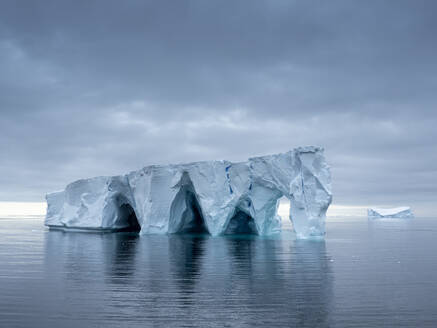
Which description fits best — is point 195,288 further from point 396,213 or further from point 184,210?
point 396,213

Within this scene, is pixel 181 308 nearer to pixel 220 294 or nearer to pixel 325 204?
pixel 220 294

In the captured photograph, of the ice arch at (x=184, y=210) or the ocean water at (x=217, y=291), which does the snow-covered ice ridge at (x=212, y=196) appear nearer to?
the ice arch at (x=184, y=210)

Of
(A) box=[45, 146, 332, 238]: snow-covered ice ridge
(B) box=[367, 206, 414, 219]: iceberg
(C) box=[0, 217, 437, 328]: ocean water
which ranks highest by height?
(A) box=[45, 146, 332, 238]: snow-covered ice ridge

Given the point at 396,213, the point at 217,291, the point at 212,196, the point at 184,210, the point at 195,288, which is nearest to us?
the point at 217,291

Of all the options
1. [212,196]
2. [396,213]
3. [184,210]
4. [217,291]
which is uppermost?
[212,196]

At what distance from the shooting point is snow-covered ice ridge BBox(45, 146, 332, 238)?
26344 millimetres

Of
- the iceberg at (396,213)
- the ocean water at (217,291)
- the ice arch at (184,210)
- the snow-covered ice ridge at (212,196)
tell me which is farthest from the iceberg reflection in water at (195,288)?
the iceberg at (396,213)

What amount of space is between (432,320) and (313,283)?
393 cm

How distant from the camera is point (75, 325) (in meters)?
7.52

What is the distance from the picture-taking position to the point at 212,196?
2973 centimetres

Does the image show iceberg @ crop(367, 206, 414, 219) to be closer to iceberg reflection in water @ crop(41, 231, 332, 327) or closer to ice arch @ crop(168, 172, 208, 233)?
ice arch @ crop(168, 172, 208, 233)

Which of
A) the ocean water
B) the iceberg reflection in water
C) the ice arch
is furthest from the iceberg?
the iceberg reflection in water

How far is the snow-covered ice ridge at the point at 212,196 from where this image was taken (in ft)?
86.4

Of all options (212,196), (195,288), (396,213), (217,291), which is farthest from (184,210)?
(396,213)
